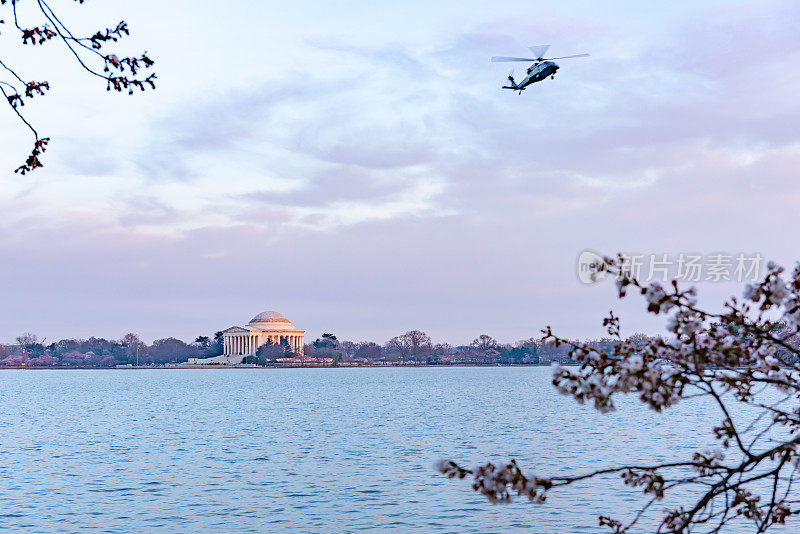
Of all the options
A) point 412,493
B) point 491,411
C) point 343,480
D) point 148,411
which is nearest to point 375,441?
point 343,480

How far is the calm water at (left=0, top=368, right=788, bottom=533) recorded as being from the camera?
85.3ft

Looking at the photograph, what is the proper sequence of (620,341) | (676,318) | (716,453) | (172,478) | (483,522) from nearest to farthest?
1. (676,318)
2. (620,341)
3. (716,453)
4. (483,522)
5. (172,478)

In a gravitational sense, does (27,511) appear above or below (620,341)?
below

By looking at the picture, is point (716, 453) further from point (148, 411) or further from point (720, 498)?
point (148, 411)

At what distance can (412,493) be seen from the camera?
29.7m

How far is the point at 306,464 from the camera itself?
3825 centimetres

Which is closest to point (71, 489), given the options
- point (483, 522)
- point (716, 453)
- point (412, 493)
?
point (412, 493)

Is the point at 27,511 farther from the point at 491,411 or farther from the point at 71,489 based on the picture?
the point at 491,411

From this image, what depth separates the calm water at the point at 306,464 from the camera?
2600 cm

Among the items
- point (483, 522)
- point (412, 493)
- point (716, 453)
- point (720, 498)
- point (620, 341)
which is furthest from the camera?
point (412, 493)

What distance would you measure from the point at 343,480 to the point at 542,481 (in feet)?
90.7

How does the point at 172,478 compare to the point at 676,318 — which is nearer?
the point at 676,318

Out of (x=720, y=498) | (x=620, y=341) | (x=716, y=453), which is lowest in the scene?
(x=720, y=498)

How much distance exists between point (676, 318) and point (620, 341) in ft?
3.37
